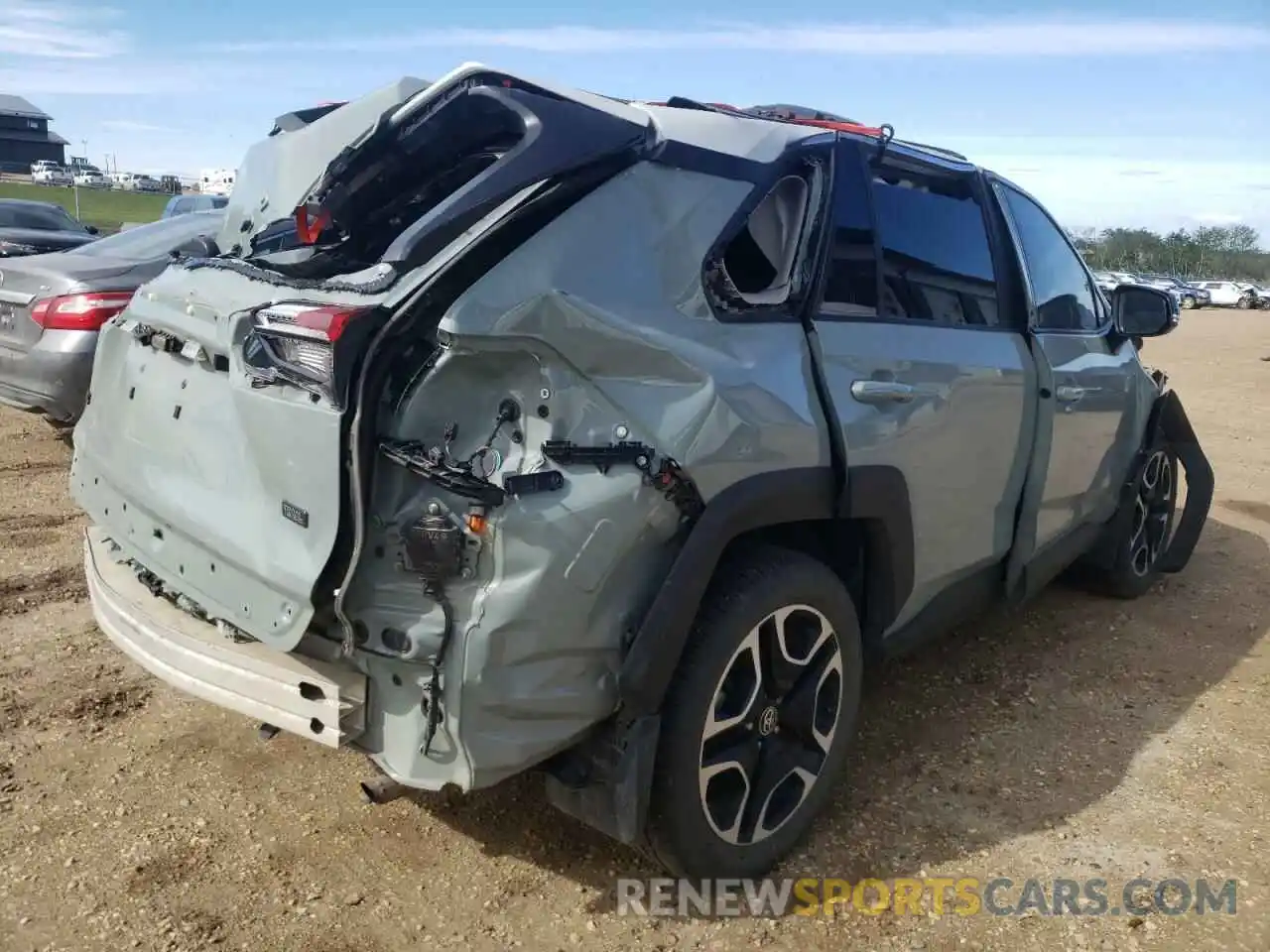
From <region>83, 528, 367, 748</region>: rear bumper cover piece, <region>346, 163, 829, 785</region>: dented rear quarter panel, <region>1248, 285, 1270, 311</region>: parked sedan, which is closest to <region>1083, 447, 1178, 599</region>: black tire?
<region>346, 163, 829, 785</region>: dented rear quarter panel

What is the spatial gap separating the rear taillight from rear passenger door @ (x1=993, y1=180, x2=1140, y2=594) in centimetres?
502

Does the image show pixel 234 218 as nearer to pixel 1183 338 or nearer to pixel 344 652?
pixel 344 652

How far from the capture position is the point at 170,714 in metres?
3.63

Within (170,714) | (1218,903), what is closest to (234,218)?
(170,714)

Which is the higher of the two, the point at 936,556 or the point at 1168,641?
the point at 936,556

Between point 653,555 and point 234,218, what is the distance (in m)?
2.18

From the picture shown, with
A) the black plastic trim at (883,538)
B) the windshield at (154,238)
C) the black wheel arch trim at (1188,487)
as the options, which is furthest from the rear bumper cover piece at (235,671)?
the windshield at (154,238)

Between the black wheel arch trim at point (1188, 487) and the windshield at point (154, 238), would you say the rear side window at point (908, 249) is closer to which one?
the black wheel arch trim at point (1188, 487)

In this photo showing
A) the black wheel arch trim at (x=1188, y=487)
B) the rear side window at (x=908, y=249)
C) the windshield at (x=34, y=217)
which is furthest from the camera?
the windshield at (x=34, y=217)

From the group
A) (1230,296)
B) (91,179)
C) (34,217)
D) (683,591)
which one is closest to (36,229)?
(34,217)

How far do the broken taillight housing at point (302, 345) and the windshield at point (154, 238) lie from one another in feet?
16.1

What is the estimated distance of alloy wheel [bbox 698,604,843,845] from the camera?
2.73 meters

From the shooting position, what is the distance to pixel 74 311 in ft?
20.4

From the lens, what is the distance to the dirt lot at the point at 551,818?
2.70 m
